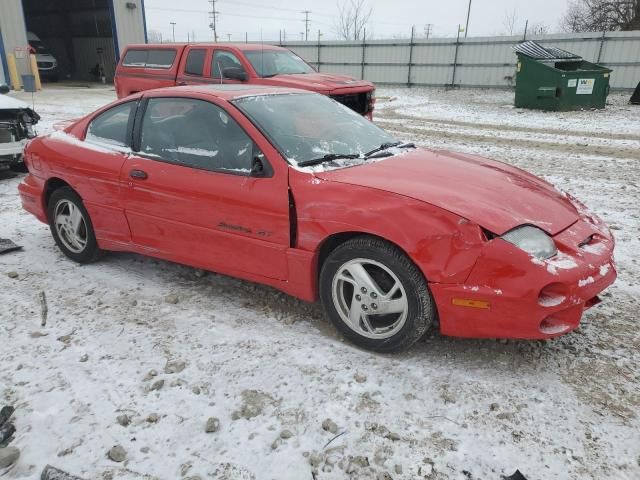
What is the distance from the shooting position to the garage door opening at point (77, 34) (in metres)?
26.2

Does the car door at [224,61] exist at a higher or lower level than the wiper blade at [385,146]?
higher

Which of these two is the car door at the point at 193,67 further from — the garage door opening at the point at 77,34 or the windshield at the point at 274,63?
the garage door opening at the point at 77,34

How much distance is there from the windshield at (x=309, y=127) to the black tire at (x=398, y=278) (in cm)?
→ 65

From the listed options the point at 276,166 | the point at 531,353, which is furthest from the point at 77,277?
the point at 531,353

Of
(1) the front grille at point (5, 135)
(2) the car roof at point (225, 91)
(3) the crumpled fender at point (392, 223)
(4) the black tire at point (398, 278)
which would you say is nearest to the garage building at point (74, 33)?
(1) the front grille at point (5, 135)

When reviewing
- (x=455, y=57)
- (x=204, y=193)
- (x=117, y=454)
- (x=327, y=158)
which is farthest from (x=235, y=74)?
(x=455, y=57)

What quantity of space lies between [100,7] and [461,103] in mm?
19411

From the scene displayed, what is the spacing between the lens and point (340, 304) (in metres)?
2.99

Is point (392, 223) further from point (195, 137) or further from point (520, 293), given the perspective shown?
point (195, 137)

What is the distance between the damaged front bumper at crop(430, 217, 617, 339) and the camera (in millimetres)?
2465

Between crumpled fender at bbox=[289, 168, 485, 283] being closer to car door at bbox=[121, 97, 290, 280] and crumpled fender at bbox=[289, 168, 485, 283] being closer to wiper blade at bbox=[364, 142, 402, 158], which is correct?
car door at bbox=[121, 97, 290, 280]

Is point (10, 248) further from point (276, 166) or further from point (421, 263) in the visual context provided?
point (421, 263)

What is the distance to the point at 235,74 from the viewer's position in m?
8.20

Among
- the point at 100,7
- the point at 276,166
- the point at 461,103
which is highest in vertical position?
the point at 100,7
